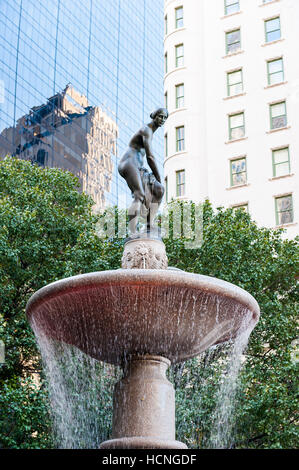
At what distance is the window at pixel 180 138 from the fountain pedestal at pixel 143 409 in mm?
30379

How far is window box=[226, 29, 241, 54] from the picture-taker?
39.0m

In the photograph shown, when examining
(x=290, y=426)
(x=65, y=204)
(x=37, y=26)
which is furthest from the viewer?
(x=37, y=26)

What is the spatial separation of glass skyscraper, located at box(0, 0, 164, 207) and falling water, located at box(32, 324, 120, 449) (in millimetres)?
38822

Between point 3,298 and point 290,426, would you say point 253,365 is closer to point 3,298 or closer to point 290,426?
point 290,426

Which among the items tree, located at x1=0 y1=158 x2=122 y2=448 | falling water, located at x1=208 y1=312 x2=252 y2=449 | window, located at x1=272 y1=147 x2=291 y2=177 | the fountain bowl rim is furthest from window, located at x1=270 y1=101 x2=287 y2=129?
the fountain bowl rim

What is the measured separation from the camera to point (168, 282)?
25.8 feet

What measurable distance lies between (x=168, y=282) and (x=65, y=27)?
63.4 meters

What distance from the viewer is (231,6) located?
40.2m

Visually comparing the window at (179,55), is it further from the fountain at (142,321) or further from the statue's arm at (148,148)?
the fountain at (142,321)

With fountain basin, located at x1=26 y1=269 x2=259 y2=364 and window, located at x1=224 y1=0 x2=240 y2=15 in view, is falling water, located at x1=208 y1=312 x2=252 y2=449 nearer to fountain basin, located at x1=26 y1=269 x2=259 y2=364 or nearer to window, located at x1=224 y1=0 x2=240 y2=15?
fountain basin, located at x1=26 y1=269 x2=259 y2=364

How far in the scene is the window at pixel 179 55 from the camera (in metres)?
41.0

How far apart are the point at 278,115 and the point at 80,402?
2446 cm

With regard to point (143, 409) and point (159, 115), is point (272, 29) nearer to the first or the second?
point (159, 115)

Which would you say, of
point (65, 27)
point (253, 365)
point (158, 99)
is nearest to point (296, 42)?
point (253, 365)
